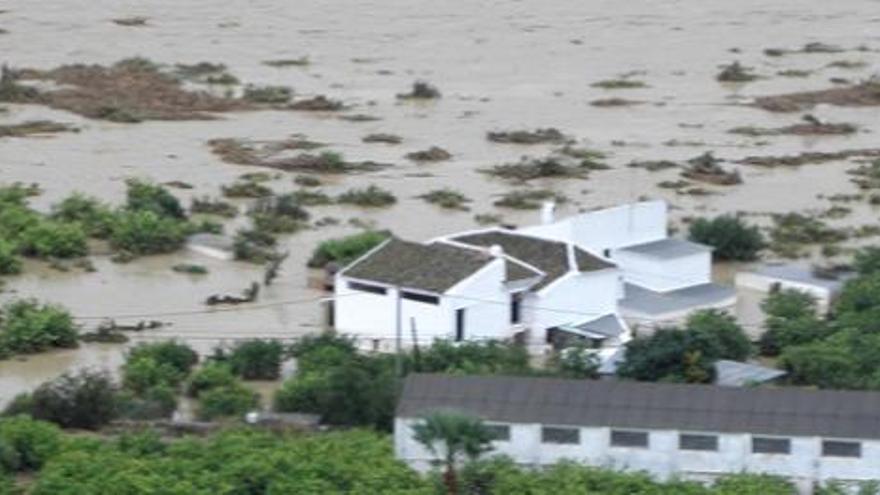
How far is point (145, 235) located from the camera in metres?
22.6

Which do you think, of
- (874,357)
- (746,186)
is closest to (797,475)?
(874,357)

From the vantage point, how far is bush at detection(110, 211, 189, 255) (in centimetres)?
2258

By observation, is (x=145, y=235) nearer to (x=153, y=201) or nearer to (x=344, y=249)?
(x=153, y=201)

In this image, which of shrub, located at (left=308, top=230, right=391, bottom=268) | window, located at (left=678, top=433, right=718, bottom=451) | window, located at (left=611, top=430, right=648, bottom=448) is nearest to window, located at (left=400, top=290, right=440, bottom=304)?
shrub, located at (left=308, top=230, right=391, bottom=268)

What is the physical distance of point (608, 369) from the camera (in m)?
17.8

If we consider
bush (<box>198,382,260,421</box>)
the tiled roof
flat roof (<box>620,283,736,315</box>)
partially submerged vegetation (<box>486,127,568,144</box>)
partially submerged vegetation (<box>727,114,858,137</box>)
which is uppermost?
the tiled roof

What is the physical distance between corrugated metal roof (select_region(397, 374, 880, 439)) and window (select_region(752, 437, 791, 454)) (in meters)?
0.05

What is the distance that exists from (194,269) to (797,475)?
816cm

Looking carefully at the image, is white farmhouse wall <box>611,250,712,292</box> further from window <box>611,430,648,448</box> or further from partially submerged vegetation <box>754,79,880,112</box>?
partially submerged vegetation <box>754,79,880,112</box>

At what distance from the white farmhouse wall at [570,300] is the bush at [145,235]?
4.26m

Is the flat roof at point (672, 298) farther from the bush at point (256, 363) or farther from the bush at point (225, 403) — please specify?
the bush at point (225, 403)

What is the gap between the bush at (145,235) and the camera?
22.6m

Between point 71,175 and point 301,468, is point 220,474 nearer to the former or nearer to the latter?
point 301,468

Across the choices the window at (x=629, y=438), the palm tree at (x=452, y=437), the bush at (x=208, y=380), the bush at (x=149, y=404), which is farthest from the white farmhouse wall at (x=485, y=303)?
the palm tree at (x=452, y=437)
